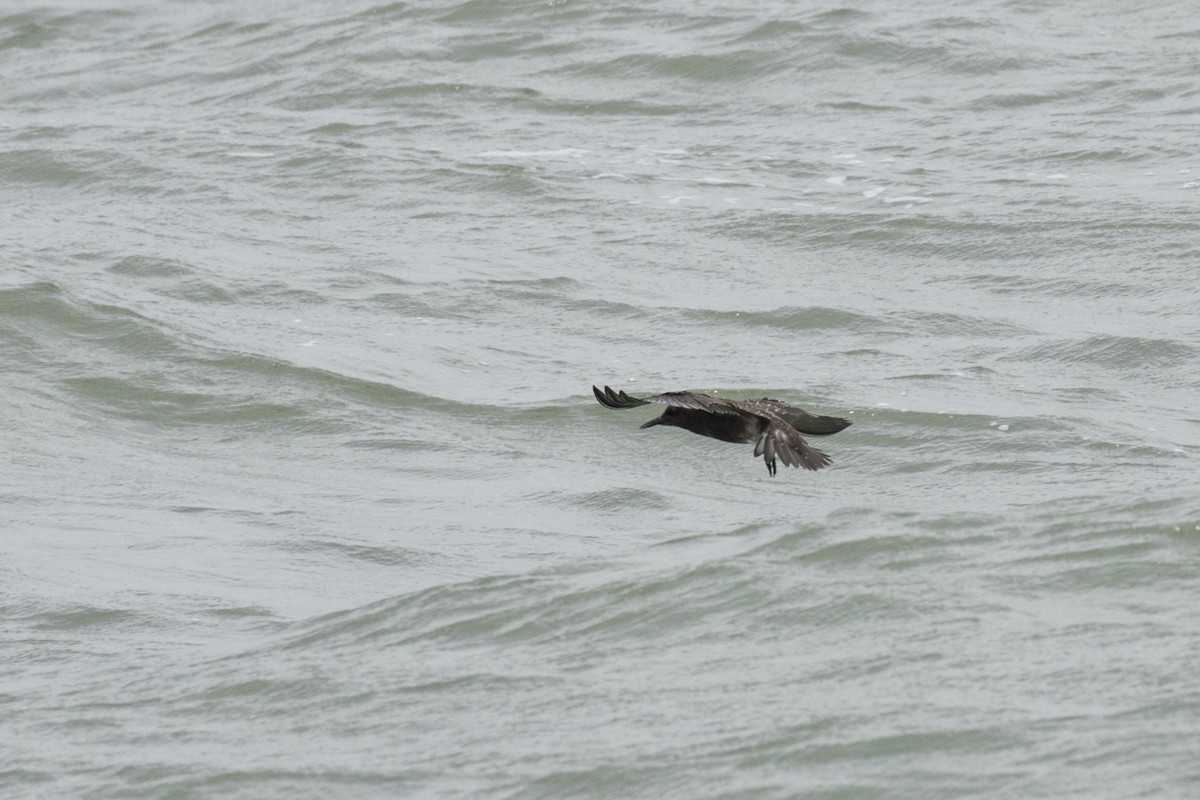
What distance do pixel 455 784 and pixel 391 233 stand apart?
7.14m

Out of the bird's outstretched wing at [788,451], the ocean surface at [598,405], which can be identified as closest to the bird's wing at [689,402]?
the bird's outstretched wing at [788,451]

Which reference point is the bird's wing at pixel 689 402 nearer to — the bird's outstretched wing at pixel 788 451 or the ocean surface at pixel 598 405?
the bird's outstretched wing at pixel 788 451

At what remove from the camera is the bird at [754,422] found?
22.5 feet

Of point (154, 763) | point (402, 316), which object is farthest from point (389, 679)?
point (402, 316)

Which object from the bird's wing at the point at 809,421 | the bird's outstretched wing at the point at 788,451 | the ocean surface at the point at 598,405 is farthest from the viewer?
the bird's wing at the point at 809,421

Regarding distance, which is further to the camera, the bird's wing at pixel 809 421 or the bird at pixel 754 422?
the bird's wing at pixel 809 421

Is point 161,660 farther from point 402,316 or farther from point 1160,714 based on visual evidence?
point 402,316

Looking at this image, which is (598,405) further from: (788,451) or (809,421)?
(788,451)

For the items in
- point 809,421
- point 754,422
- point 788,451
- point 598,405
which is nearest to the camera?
point 788,451

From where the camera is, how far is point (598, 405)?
8453mm

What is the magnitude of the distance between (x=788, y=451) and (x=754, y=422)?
10.6 inches

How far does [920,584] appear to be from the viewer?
18.9 ft

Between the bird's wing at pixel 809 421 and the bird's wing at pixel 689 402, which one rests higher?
the bird's wing at pixel 689 402

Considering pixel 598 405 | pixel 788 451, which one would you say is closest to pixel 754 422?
pixel 788 451
